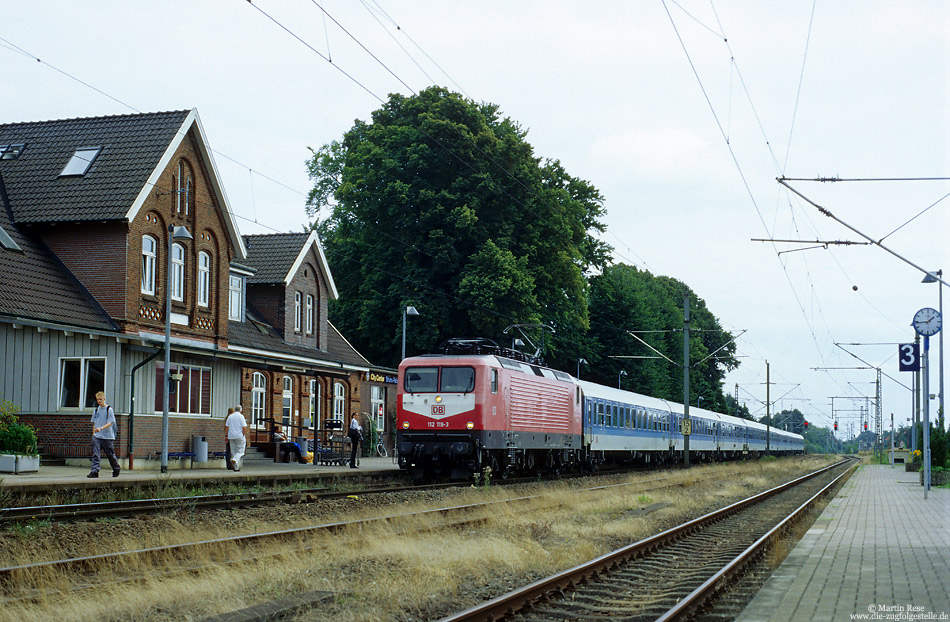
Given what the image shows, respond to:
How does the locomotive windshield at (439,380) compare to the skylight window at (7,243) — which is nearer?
the locomotive windshield at (439,380)

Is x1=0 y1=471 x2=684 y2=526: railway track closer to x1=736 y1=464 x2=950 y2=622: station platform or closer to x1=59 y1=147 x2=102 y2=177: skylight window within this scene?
x1=736 y1=464 x2=950 y2=622: station platform

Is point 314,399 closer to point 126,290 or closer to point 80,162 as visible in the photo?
point 126,290

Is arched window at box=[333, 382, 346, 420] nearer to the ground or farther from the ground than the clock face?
nearer to the ground

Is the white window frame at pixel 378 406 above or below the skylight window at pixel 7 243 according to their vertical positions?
below

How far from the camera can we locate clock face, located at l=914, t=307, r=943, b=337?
73.1ft

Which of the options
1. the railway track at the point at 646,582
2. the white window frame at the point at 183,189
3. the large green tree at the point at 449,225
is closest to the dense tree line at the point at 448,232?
the large green tree at the point at 449,225

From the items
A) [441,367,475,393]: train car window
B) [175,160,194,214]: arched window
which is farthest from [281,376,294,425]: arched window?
[441,367,475,393]: train car window

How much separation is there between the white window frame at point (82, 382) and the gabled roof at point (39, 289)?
92 cm

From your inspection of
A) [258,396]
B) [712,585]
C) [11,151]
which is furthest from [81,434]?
[712,585]

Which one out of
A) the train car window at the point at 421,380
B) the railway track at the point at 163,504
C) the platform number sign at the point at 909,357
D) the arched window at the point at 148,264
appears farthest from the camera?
the arched window at the point at 148,264

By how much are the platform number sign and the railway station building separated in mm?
16457

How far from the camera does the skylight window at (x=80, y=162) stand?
29.1m

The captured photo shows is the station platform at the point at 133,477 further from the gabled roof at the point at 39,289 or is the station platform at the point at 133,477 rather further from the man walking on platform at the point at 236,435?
the gabled roof at the point at 39,289

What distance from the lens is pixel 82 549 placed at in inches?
458
